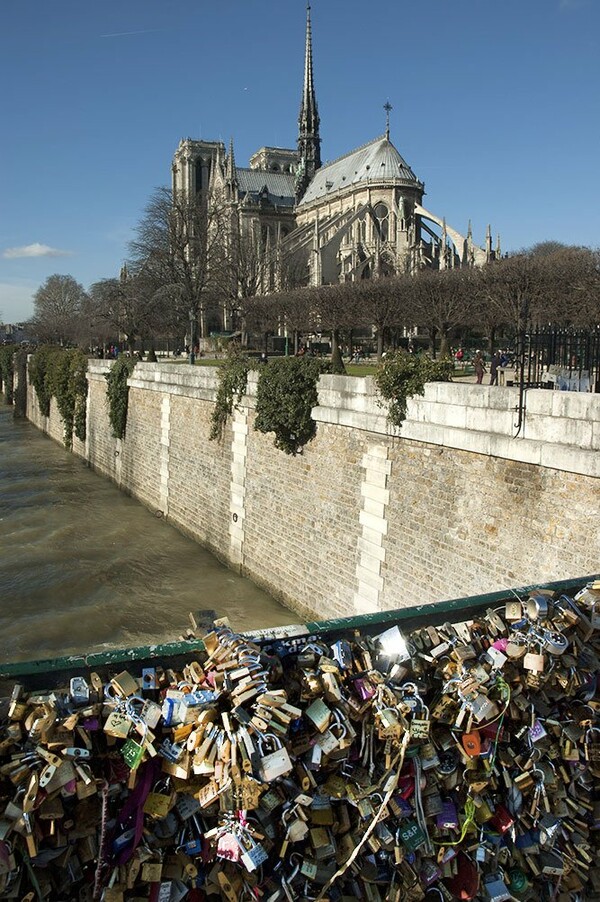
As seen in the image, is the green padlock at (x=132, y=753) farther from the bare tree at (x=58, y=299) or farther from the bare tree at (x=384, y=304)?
the bare tree at (x=58, y=299)

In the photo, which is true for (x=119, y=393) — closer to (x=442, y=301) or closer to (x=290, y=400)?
(x=442, y=301)

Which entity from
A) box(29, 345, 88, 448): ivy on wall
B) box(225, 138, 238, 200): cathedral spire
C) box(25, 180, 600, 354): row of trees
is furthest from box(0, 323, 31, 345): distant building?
box(29, 345, 88, 448): ivy on wall

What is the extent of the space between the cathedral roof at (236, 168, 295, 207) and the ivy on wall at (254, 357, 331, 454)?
7035 centimetres

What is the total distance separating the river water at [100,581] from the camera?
1192cm

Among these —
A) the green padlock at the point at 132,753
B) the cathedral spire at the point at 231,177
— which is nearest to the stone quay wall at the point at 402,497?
the green padlock at the point at 132,753

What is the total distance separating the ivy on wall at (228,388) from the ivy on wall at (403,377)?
4.82m

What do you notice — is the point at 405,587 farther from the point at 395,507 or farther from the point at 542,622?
the point at 542,622

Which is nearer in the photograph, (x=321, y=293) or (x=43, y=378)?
(x=321, y=293)

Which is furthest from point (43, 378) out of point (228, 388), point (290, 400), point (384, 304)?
point (290, 400)

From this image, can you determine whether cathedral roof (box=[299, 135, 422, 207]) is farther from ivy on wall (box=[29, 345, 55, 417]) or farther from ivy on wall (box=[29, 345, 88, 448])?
ivy on wall (box=[29, 345, 88, 448])

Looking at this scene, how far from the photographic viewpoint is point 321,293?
95.4 ft

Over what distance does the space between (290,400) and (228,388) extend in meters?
2.86

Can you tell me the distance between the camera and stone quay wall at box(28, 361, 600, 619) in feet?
23.6

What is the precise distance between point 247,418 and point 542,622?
10.3 metres
